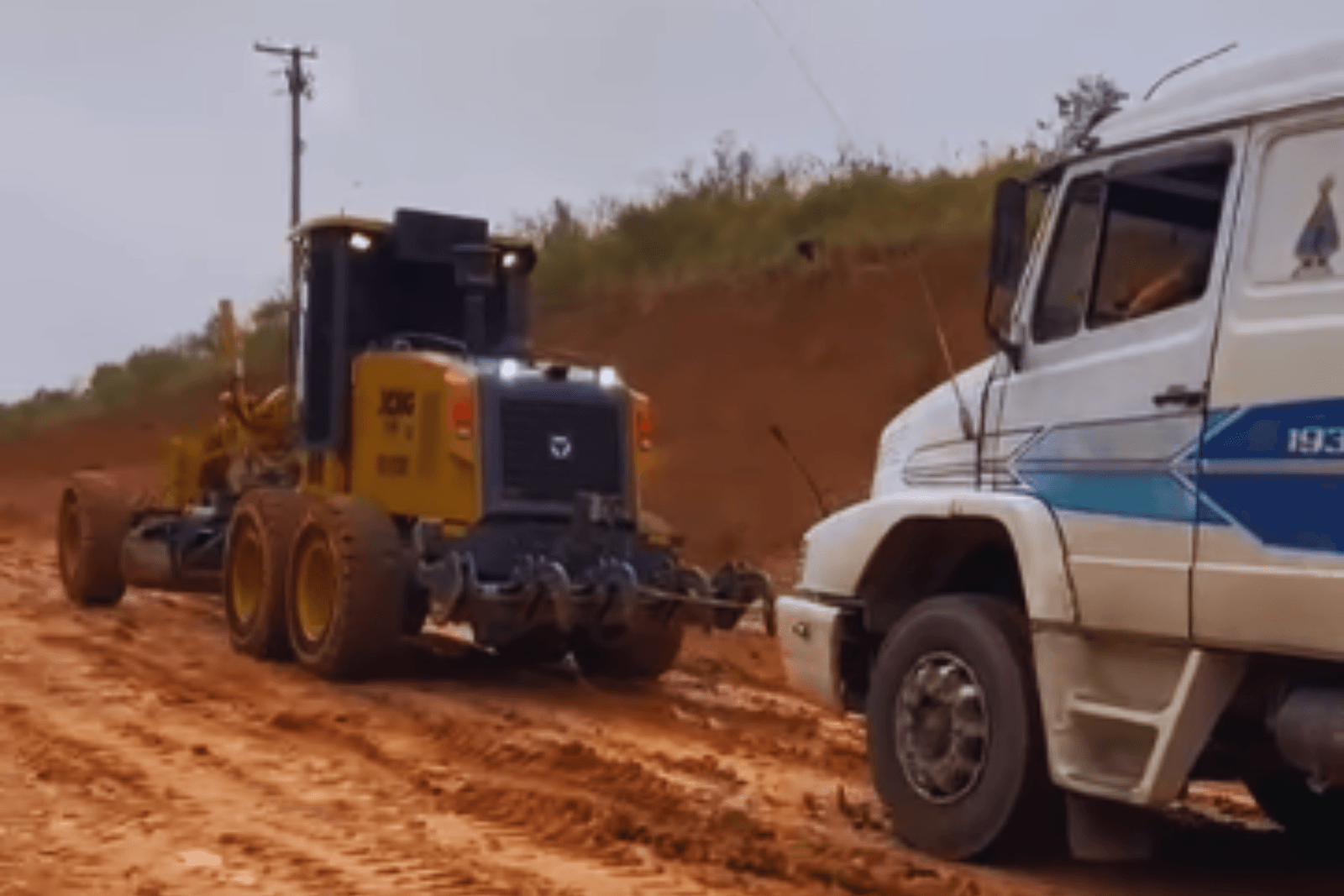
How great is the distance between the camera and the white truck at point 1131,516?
6070 mm

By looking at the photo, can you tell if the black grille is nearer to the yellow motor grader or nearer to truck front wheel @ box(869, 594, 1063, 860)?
the yellow motor grader

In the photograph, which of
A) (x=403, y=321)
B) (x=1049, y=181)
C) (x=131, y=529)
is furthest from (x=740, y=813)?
(x=131, y=529)

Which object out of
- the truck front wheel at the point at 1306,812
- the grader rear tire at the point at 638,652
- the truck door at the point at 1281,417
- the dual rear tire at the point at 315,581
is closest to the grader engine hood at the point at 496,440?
the dual rear tire at the point at 315,581

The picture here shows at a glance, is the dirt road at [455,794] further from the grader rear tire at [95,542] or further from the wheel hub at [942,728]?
the grader rear tire at [95,542]

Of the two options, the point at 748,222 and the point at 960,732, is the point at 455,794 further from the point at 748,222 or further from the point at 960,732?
the point at 748,222

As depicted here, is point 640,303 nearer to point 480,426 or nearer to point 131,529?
point 131,529

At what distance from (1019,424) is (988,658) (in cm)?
89

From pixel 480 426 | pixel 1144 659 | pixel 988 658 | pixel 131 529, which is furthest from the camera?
pixel 131 529

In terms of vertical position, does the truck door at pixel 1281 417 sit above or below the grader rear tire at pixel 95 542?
above

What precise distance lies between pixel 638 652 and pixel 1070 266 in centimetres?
602

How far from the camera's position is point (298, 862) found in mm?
6938

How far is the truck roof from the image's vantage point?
6.20 meters

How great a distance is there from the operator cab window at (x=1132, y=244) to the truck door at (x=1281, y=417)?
22 centimetres

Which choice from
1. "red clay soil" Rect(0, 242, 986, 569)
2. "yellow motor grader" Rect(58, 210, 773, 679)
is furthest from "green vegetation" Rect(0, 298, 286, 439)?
"yellow motor grader" Rect(58, 210, 773, 679)
